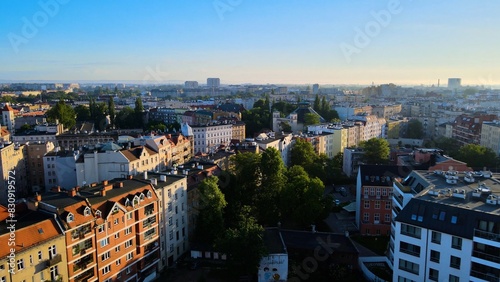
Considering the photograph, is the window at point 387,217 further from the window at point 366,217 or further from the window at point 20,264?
the window at point 20,264

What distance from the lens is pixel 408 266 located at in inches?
842

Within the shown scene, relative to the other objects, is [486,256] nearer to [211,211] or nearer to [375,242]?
[375,242]

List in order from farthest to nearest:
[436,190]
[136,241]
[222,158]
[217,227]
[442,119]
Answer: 1. [442,119]
2. [222,158]
3. [217,227]
4. [136,241]
5. [436,190]

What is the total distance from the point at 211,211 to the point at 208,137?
109 ft

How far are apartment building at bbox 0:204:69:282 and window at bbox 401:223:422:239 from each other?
Result: 17.5 metres

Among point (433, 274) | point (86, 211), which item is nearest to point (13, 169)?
point (86, 211)

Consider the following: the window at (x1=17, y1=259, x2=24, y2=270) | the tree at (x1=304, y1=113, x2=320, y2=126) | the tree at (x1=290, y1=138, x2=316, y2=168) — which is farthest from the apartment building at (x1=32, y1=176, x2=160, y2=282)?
the tree at (x1=304, y1=113, x2=320, y2=126)

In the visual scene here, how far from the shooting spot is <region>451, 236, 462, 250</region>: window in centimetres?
1922

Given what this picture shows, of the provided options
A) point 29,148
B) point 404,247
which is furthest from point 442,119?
point 29,148

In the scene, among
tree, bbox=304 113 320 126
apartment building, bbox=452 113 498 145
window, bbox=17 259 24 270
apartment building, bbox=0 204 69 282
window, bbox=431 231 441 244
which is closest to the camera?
apartment building, bbox=0 204 69 282

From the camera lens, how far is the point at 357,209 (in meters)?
34.3

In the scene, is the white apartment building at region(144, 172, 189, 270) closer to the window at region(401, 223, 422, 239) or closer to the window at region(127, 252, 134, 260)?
the window at region(127, 252, 134, 260)

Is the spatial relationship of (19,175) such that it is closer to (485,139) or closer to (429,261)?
(429,261)

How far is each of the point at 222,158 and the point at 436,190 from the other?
2225 centimetres
